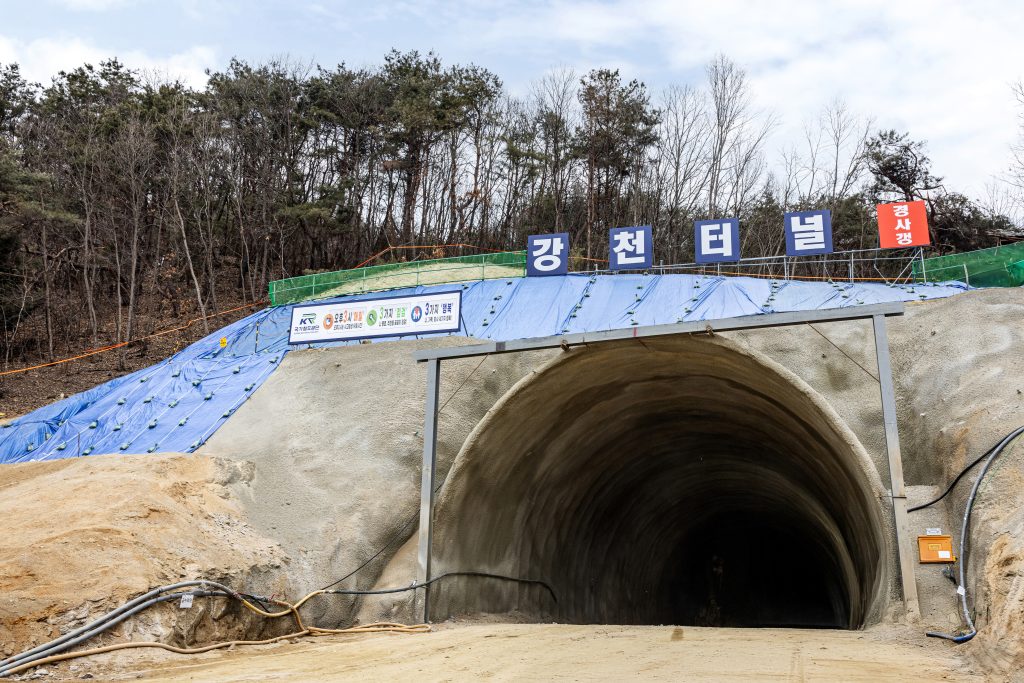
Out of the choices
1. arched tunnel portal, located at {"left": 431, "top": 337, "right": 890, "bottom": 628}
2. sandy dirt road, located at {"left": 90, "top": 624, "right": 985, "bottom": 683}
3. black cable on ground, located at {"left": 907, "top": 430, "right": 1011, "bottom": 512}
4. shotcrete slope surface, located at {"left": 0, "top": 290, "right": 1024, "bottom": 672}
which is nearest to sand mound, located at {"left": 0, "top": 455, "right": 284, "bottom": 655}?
shotcrete slope surface, located at {"left": 0, "top": 290, "right": 1024, "bottom": 672}

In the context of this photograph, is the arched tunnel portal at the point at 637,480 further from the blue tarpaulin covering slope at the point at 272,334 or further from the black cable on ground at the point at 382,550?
the blue tarpaulin covering slope at the point at 272,334

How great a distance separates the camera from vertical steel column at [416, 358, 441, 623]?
14.0 metres

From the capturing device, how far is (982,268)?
2753 cm

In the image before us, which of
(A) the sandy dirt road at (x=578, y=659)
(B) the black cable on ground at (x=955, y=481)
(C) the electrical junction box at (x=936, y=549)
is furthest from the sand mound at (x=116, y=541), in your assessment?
(B) the black cable on ground at (x=955, y=481)

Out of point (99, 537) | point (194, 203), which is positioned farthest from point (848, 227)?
point (99, 537)

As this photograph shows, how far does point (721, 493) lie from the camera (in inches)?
1035

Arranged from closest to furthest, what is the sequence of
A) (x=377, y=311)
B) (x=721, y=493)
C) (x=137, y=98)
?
(x=377, y=311) → (x=721, y=493) → (x=137, y=98)

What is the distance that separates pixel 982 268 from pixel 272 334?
22.6 m

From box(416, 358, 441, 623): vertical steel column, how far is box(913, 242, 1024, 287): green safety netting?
58.2 feet

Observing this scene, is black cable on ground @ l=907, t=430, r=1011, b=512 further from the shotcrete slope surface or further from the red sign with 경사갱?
the red sign with 경사갱

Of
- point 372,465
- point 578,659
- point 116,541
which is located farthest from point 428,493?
point 578,659

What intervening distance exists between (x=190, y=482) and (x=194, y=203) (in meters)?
32.4

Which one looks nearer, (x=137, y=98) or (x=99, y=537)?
(x=99, y=537)

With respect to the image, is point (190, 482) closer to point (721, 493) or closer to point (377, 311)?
point (377, 311)
